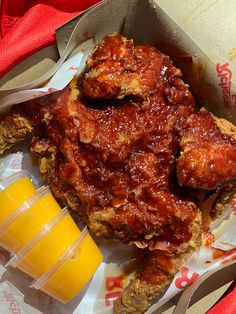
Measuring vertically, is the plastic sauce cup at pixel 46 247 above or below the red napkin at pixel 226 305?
above

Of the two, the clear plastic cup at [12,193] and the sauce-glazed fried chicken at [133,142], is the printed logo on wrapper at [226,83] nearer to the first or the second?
the sauce-glazed fried chicken at [133,142]

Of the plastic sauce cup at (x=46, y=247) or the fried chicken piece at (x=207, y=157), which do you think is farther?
the plastic sauce cup at (x=46, y=247)

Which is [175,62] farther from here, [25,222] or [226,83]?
[25,222]

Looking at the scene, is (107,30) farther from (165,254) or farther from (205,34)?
(165,254)

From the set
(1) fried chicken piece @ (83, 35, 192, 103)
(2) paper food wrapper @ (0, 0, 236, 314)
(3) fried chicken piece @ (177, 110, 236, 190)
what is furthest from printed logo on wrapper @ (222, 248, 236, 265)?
(1) fried chicken piece @ (83, 35, 192, 103)

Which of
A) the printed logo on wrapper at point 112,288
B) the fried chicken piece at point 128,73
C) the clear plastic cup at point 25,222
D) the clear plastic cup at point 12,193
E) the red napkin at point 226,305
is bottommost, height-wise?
the red napkin at point 226,305

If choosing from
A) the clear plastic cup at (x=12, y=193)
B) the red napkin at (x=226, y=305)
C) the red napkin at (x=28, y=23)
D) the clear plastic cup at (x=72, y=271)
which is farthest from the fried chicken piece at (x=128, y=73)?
the red napkin at (x=226, y=305)
